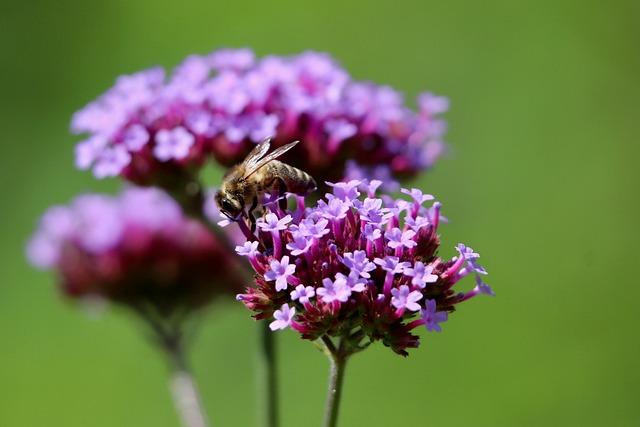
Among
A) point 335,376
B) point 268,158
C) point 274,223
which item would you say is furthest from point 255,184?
point 335,376

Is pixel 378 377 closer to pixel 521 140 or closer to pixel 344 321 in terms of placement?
pixel 521 140

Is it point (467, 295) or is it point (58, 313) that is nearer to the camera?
point (467, 295)

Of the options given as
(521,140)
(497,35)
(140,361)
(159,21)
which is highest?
(159,21)

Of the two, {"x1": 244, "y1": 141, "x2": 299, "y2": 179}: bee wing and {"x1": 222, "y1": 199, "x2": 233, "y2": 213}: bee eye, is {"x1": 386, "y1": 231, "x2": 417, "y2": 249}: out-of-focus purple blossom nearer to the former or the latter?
{"x1": 244, "y1": 141, "x2": 299, "y2": 179}: bee wing

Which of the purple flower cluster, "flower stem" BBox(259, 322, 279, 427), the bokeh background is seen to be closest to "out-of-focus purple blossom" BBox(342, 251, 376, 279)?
the purple flower cluster

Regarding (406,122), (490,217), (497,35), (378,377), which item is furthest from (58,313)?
(497,35)

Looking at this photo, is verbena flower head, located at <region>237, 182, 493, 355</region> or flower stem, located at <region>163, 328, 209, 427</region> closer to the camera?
verbena flower head, located at <region>237, 182, 493, 355</region>
